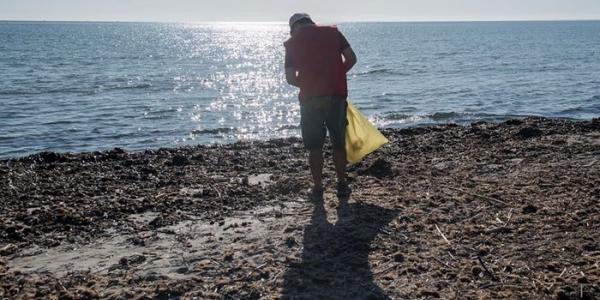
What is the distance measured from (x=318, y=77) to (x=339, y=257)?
2.26 meters

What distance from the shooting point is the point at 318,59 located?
621 centimetres

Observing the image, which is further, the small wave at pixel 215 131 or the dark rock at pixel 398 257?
the small wave at pixel 215 131

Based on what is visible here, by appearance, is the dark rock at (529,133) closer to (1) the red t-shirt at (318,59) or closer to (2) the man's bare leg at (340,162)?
(2) the man's bare leg at (340,162)

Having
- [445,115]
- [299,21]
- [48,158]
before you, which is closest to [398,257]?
[299,21]

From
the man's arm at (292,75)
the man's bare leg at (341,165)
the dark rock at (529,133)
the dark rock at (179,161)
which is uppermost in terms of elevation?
the man's arm at (292,75)

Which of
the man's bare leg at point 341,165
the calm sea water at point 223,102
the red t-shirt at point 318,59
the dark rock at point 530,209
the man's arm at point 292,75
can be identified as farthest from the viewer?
the calm sea water at point 223,102

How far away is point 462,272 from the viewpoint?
428 centimetres

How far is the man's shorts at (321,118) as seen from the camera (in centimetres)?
632

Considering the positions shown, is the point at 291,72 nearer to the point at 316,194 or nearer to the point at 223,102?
the point at 316,194

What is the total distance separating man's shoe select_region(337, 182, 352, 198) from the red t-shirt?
983 millimetres

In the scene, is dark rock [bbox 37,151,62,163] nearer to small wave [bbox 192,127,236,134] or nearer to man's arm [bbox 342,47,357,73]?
man's arm [bbox 342,47,357,73]

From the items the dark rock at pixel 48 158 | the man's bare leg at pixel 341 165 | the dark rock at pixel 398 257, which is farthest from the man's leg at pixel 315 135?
the dark rock at pixel 48 158

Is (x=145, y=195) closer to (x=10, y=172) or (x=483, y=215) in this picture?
(x=10, y=172)

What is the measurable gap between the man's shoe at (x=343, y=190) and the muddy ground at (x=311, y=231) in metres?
0.09
